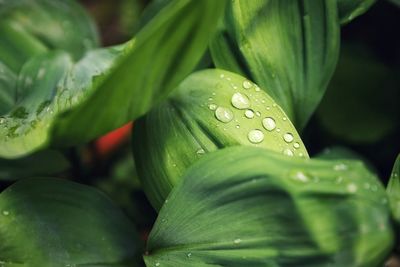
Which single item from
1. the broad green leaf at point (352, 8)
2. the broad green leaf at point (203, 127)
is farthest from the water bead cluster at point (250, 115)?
the broad green leaf at point (352, 8)

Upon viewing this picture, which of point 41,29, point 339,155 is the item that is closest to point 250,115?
point 339,155

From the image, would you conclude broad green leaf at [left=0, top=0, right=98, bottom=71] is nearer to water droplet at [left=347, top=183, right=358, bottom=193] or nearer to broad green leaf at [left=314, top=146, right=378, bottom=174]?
broad green leaf at [left=314, top=146, right=378, bottom=174]

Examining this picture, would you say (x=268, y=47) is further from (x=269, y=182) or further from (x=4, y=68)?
(x=4, y=68)

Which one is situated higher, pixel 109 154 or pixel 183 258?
pixel 183 258

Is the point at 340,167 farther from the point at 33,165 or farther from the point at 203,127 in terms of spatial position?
the point at 33,165

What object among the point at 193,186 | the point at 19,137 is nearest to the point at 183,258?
the point at 193,186

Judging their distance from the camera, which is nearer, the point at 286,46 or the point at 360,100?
the point at 286,46
